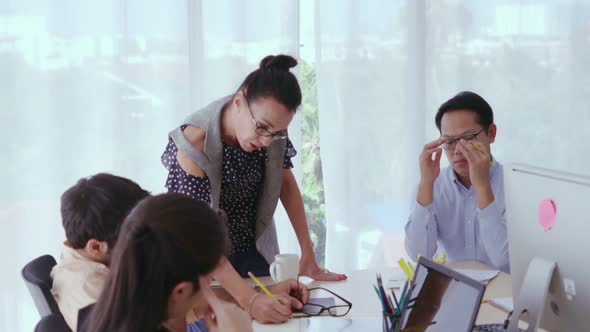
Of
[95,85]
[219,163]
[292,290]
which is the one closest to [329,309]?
[292,290]

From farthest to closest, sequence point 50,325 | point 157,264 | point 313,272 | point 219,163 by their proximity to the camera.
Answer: point 313,272, point 219,163, point 50,325, point 157,264

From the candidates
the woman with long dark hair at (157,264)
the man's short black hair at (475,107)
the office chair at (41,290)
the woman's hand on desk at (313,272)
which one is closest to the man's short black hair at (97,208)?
the office chair at (41,290)

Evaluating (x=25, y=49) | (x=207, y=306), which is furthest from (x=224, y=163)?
(x=25, y=49)

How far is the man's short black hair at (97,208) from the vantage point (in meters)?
1.69

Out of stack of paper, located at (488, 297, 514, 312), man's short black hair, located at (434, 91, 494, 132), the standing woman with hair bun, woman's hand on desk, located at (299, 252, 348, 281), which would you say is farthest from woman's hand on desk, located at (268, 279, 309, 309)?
man's short black hair, located at (434, 91, 494, 132)

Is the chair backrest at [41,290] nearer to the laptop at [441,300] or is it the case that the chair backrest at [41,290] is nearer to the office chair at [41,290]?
the office chair at [41,290]

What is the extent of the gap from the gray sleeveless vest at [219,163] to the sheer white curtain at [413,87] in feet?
3.56

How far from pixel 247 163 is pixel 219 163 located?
4.6 inches

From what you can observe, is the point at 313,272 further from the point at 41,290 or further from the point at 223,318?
the point at 41,290

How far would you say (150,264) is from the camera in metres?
1.24

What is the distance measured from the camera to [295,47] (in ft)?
11.0

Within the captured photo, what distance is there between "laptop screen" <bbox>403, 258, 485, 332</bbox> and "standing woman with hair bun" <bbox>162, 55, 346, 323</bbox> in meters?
0.37

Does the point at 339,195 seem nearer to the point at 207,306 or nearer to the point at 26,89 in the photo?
the point at 26,89

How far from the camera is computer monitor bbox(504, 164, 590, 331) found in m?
1.43
